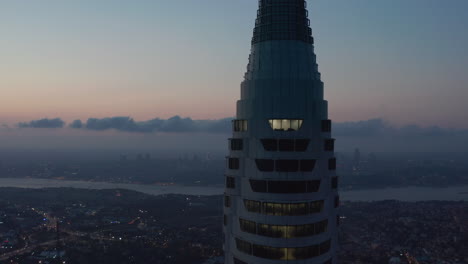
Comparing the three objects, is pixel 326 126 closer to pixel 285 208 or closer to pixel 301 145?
pixel 301 145

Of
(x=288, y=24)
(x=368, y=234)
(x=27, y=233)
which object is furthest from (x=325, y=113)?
(x=27, y=233)

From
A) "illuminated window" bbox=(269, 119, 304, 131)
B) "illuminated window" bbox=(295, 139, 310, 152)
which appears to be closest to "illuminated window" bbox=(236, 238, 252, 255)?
"illuminated window" bbox=(295, 139, 310, 152)

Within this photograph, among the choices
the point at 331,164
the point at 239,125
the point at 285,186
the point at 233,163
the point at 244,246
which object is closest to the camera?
the point at 285,186

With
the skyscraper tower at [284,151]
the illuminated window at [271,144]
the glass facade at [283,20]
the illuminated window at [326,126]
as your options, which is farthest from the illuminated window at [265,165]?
the glass facade at [283,20]

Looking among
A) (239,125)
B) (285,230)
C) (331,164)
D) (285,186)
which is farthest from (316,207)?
(239,125)

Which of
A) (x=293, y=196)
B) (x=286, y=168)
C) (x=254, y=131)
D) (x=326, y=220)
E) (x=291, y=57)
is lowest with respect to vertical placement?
(x=326, y=220)

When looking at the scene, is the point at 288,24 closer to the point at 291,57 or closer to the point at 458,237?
the point at 291,57
